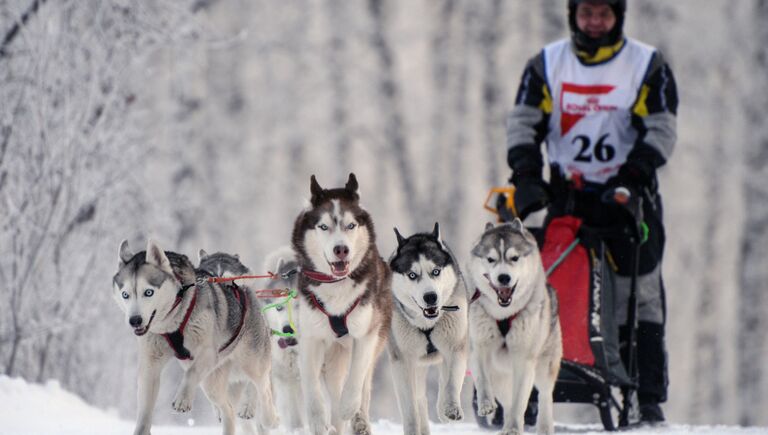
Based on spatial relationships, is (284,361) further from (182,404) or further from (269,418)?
(182,404)

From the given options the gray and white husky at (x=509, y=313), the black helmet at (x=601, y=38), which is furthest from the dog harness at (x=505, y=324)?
the black helmet at (x=601, y=38)

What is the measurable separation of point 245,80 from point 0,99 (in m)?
15.9

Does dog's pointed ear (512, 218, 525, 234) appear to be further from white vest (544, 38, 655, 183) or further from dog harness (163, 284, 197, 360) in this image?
white vest (544, 38, 655, 183)

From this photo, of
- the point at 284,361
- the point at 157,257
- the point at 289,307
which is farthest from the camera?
the point at 284,361

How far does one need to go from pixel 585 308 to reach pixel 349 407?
1.66m

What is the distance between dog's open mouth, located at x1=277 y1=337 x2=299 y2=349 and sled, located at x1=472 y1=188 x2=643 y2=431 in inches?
34.8

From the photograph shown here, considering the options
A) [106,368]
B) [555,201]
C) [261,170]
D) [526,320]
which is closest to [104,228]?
[106,368]

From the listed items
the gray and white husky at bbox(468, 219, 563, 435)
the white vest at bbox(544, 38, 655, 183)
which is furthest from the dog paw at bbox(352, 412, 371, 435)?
the white vest at bbox(544, 38, 655, 183)

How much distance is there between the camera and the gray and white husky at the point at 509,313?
4426mm

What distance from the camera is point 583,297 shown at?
17.8 ft

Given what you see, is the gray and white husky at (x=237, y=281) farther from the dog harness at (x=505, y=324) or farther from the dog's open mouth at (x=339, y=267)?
the dog harness at (x=505, y=324)

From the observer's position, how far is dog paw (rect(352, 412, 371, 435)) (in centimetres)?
424

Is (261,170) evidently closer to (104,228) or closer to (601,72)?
(104,228)

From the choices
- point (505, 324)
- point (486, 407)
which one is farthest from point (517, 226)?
point (486, 407)
